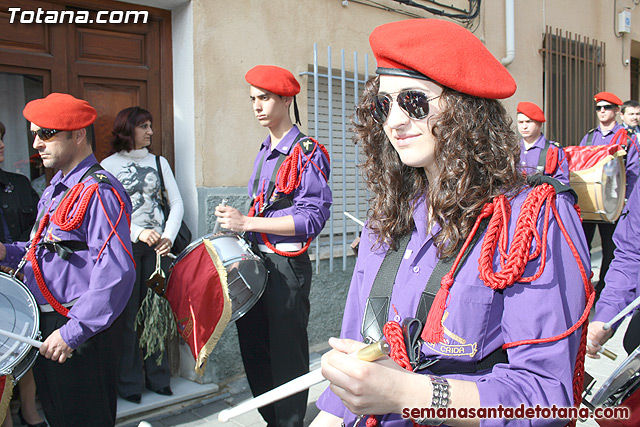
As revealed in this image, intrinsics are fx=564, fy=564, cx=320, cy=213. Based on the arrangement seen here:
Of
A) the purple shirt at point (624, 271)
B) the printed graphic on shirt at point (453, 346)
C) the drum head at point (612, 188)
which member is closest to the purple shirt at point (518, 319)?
the printed graphic on shirt at point (453, 346)

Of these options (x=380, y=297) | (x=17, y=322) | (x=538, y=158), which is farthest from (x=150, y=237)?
(x=538, y=158)

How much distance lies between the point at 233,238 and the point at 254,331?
647 millimetres

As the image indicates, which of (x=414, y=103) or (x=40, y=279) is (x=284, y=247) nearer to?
(x=40, y=279)

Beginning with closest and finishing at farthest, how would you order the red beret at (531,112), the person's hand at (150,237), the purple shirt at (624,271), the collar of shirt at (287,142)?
the purple shirt at (624,271)
the collar of shirt at (287,142)
the person's hand at (150,237)
the red beret at (531,112)

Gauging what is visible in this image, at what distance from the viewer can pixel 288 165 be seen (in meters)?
3.38

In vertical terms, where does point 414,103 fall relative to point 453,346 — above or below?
above

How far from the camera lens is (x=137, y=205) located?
13.1ft

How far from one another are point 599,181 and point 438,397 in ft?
16.7

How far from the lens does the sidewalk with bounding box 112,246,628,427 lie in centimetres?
387

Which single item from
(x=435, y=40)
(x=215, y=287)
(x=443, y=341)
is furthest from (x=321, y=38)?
(x=443, y=341)

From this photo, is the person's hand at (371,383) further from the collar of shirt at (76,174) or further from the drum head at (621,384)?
the collar of shirt at (76,174)

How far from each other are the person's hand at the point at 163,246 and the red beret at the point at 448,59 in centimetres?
267

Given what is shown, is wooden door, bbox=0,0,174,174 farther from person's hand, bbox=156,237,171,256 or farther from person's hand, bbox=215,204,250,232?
person's hand, bbox=215,204,250,232

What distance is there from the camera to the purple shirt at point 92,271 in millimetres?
2586
